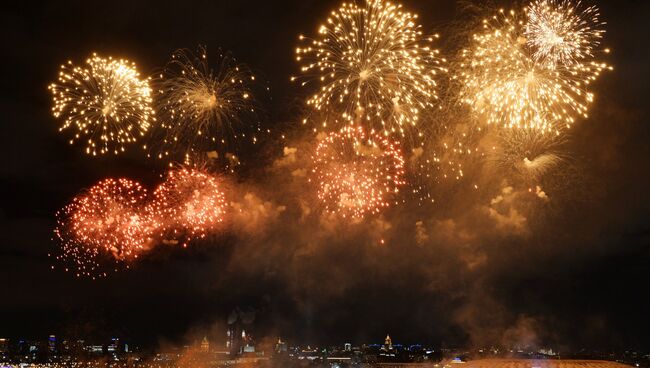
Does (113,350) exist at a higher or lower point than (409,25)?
lower

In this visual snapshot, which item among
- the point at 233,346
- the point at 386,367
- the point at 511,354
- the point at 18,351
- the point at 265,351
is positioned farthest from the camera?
the point at 18,351

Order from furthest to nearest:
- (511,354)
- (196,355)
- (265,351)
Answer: (265,351), (511,354), (196,355)

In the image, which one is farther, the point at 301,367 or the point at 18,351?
the point at 18,351

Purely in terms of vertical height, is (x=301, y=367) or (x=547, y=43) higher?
(x=547, y=43)

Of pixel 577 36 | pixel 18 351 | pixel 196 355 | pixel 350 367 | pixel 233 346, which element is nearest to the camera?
pixel 577 36

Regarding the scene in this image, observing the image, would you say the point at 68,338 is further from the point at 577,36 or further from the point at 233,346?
the point at 577,36

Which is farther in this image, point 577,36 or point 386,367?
point 386,367

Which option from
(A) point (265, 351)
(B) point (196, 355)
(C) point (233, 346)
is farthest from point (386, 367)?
(C) point (233, 346)

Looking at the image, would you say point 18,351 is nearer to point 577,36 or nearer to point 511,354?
point 511,354

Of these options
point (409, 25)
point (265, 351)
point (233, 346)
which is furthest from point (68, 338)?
point (409, 25)
